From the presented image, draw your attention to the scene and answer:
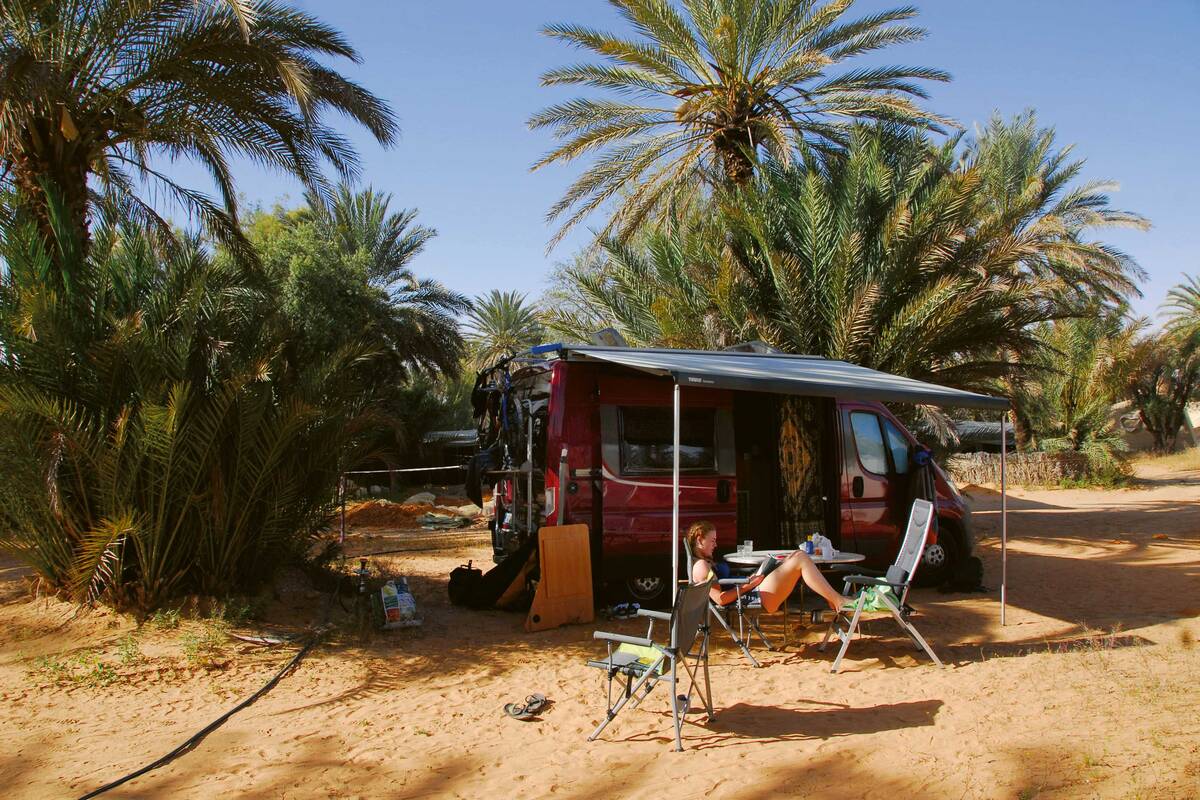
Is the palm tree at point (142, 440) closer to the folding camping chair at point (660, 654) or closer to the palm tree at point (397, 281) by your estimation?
the folding camping chair at point (660, 654)

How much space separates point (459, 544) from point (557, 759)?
359 inches

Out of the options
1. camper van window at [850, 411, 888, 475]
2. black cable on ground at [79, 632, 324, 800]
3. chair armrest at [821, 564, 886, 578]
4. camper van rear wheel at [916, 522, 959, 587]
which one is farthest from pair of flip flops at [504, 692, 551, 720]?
camper van rear wheel at [916, 522, 959, 587]

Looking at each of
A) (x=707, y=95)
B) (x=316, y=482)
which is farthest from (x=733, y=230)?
(x=316, y=482)

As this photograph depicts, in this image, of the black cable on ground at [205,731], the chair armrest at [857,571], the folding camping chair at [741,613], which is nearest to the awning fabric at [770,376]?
the folding camping chair at [741,613]

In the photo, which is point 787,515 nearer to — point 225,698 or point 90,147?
point 225,698

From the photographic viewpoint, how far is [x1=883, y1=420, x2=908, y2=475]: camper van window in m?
9.12

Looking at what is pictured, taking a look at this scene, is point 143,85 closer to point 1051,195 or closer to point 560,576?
point 560,576

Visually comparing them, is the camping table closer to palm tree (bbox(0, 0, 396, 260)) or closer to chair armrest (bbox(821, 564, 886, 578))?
chair armrest (bbox(821, 564, 886, 578))

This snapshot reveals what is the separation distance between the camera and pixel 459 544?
13.4 m

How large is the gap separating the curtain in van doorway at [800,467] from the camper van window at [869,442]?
0.35 meters

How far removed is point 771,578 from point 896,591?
108 centimetres

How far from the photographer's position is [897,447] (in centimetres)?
916

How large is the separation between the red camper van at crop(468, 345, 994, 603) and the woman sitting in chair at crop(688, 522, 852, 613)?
1106 millimetres

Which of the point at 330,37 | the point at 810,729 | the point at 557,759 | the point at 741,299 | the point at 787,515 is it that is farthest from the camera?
the point at 741,299
